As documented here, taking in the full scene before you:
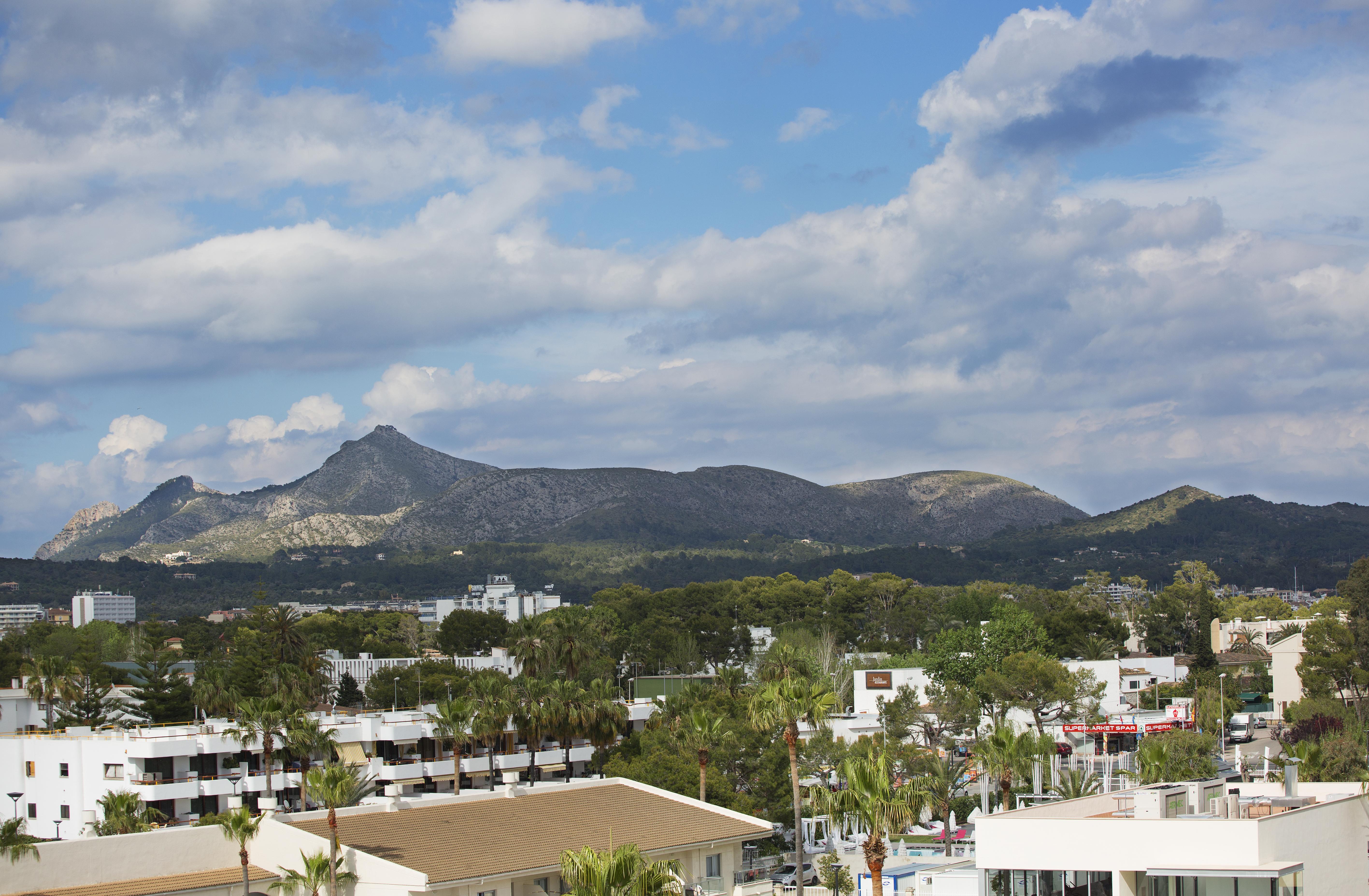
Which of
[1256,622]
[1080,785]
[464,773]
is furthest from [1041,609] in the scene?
[1080,785]

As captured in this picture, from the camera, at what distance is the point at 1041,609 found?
17538 cm

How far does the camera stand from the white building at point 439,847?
121 feet

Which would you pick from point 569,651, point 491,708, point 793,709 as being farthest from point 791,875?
point 569,651

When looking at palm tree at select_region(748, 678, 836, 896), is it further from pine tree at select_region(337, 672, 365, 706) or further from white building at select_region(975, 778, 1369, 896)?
pine tree at select_region(337, 672, 365, 706)

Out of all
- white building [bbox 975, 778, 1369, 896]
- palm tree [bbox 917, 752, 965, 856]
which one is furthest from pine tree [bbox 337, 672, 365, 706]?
white building [bbox 975, 778, 1369, 896]

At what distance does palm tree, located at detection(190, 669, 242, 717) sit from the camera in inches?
3297

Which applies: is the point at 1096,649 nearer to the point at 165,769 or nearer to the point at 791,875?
the point at 791,875

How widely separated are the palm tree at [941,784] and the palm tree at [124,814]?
31136mm

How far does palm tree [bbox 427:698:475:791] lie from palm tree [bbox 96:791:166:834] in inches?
570

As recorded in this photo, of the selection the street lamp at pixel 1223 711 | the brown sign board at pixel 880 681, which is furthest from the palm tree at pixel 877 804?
the brown sign board at pixel 880 681

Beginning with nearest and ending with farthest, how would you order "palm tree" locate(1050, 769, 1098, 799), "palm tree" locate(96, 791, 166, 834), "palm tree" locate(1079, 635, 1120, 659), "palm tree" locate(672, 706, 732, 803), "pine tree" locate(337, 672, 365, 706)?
1. "palm tree" locate(1050, 769, 1098, 799)
2. "palm tree" locate(96, 791, 166, 834)
3. "palm tree" locate(672, 706, 732, 803)
4. "pine tree" locate(337, 672, 365, 706)
5. "palm tree" locate(1079, 635, 1120, 659)

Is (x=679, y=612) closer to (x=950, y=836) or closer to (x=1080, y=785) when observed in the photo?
(x=950, y=836)

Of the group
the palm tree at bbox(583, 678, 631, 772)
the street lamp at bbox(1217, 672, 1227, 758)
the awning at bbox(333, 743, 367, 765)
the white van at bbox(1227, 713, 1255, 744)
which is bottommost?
the white van at bbox(1227, 713, 1255, 744)

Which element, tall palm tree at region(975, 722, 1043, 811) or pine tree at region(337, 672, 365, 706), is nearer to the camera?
tall palm tree at region(975, 722, 1043, 811)
